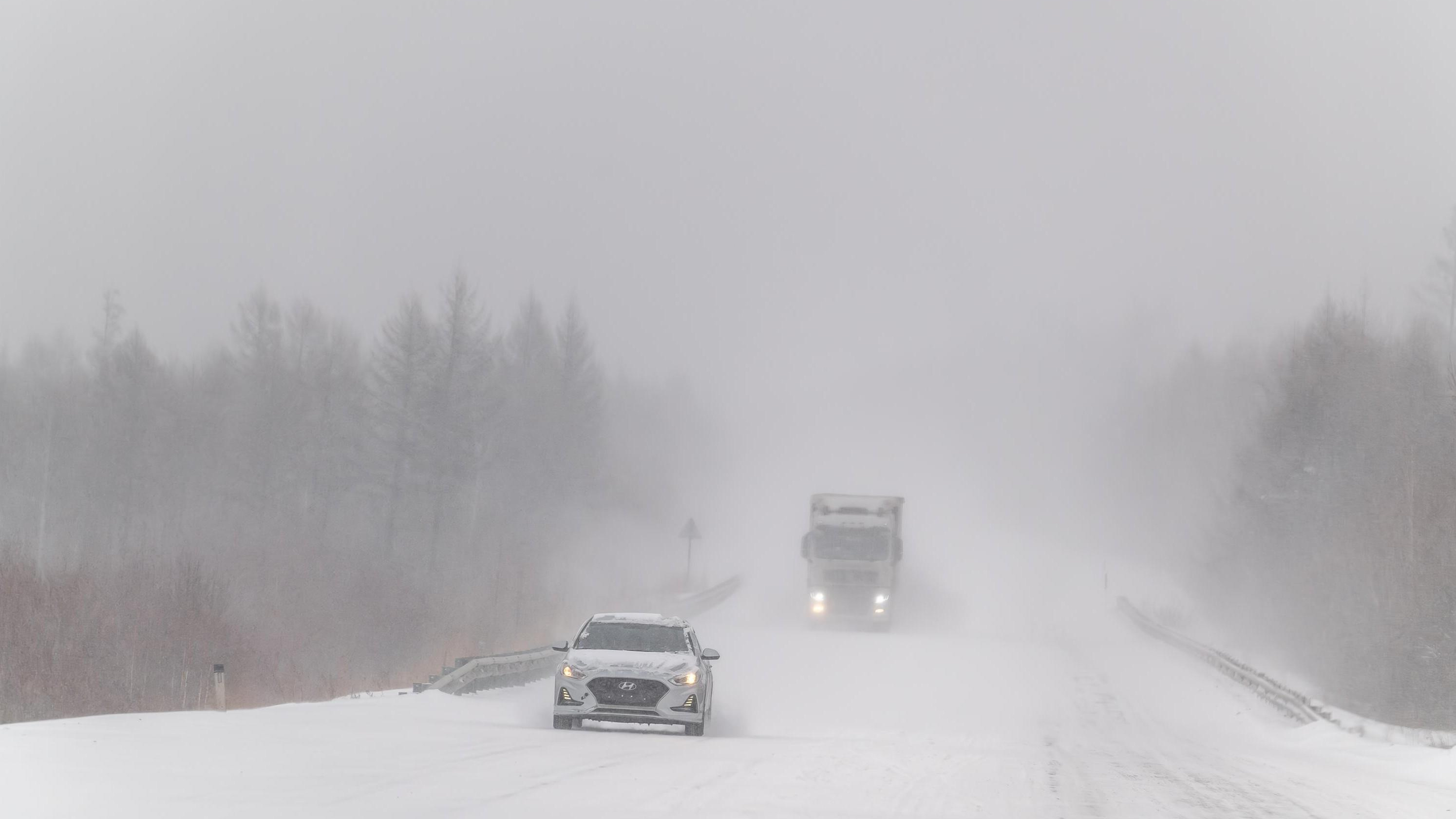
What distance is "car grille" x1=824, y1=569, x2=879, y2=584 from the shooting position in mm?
45469

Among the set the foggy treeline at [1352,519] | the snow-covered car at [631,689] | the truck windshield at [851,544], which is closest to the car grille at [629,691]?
the snow-covered car at [631,689]

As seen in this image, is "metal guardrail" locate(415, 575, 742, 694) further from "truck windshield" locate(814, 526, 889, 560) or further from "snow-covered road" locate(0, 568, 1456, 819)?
"truck windshield" locate(814, 526, 889, 560)

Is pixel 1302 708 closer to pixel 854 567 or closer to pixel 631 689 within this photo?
pixel 631 689

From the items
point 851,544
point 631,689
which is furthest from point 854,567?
point 631,689

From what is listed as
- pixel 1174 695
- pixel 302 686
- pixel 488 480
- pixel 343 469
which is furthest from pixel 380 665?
pixel 488 480

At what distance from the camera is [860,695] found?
29.0 m

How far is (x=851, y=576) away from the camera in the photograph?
45.5m

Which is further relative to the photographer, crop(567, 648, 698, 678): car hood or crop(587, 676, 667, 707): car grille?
crop(567, 648, 698, 678): car hood

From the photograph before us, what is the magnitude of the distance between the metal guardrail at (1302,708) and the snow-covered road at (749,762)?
332 mm

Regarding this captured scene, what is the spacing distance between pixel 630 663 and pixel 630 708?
60cm

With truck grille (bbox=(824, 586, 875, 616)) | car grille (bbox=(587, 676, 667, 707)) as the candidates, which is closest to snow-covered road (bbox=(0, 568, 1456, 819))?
car grille (bbox=(587, 676, 667, 707))

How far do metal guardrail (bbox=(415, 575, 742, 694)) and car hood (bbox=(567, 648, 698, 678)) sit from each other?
3726 millimetres

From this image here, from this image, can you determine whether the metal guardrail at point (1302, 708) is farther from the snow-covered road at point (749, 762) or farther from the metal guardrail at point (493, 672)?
the metal guardrail at point (493, 672)

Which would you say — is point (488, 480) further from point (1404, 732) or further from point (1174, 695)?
point (1404, 732)
